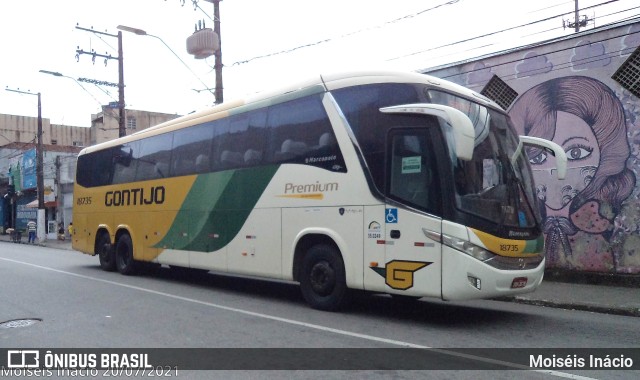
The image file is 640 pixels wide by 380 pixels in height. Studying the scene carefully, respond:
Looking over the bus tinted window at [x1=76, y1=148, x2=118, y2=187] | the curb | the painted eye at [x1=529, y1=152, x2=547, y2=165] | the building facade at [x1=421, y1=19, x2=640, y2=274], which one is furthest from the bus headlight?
the bus tinted window at [x1=76, y1=148, x2=118, y2=187]

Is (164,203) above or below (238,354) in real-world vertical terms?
above

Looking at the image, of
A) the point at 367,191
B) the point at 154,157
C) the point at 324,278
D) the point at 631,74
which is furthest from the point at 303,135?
the point at 631,74

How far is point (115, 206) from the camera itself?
15.2 meters

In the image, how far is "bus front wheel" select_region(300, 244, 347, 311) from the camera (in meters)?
8.77

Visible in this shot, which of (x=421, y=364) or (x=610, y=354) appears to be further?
(x=610, y=354)

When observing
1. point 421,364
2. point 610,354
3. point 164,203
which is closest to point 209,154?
point 164,203

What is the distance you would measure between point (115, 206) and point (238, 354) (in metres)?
10.0

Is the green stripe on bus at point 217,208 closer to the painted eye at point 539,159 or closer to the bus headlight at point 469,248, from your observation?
the bus headlight at point 469,248

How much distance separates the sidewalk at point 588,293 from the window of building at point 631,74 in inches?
156

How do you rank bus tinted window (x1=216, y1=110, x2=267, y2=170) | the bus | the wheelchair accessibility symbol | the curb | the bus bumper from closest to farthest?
the bus bumper → the bus → the wheelchair accessibility symbol → the curb → bus tinted window (x1=216, y1=110, x2=267, y2=170)

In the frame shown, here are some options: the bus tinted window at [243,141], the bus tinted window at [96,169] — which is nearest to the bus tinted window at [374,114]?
the bus tinted window at [243,141]

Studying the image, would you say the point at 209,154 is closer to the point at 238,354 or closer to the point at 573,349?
the point at 238,354

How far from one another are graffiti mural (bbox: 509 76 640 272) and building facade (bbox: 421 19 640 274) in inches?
0.8

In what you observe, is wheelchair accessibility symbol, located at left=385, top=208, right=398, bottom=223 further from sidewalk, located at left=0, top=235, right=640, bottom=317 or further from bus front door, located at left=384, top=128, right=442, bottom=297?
sidewalk, located at left=0, top=235, right=640, bottom=317
